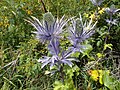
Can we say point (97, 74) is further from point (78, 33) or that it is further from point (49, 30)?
point (49, 30)

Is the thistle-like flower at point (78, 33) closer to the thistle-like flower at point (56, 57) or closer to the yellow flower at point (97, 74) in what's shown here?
the thistle-like flower at point (56, 57)

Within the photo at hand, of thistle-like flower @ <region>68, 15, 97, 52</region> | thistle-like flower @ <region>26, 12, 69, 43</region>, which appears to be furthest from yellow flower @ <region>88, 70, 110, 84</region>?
thistle-like flower @ <region>26, 12, 69, 43</region>

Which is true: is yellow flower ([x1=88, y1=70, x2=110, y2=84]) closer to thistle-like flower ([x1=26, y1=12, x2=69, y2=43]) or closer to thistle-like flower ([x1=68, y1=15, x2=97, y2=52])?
thistle-like flower ([x1=68, y1=15, x2=97, y2=52])

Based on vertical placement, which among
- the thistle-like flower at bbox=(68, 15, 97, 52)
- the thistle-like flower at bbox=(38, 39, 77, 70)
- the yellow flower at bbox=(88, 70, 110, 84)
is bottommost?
the yellow flower at bbox=(88, 70, 110, 84)

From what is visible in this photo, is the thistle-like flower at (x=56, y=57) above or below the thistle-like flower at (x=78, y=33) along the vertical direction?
below

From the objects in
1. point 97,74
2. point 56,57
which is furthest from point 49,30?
point 97,74

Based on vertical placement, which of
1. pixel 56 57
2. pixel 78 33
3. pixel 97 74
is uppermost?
pixel 78 33

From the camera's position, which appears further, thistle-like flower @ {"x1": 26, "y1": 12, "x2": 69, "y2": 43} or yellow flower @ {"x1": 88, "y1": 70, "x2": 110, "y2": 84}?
yellow flower @ {"x1": 88, "y1": 70, "x2": 110, "y2": 84}

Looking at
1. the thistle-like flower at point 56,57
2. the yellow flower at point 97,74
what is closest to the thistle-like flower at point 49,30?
the thistle-like flower at point 56,57

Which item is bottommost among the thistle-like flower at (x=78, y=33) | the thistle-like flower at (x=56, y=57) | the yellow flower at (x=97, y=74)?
the yellow flower at (x=97, y=74)

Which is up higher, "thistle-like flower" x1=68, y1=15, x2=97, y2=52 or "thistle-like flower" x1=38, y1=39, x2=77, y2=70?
"thistle-like flower" x1=68, y1=15, x2=97, y2=52

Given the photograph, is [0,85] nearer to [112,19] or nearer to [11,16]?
[11,16]

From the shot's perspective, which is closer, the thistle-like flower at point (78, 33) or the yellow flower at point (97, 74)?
the thistle-like flower at point (78, 33)

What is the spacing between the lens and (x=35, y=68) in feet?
7.63
